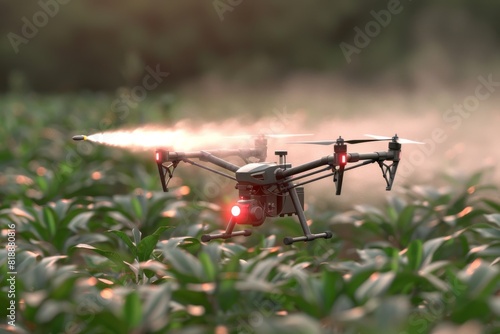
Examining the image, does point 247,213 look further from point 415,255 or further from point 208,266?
point 415,255

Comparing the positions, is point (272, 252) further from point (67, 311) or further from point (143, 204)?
point (143, 204)

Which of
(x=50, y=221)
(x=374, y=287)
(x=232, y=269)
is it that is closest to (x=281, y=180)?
(x=232, y=269)

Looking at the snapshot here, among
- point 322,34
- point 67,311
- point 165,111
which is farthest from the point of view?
point 322,34

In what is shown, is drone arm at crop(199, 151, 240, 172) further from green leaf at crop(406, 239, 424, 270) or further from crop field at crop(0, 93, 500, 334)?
green leaf at crop(406, 239, 424, 270)

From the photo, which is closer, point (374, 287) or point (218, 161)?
point (374, 287)

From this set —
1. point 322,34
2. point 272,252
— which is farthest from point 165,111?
point 322,34

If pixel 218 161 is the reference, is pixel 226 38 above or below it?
above
